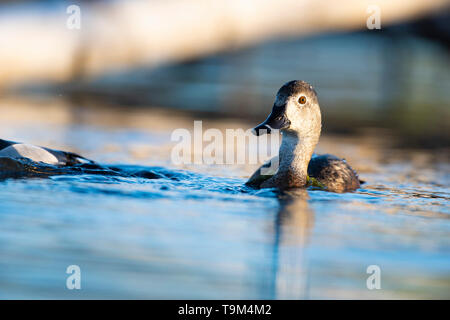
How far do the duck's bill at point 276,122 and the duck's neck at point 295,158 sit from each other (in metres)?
0.24

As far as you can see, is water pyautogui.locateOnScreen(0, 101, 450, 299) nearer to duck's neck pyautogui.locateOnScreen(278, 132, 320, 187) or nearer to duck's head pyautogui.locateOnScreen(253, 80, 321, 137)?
duck's neck pyautogui.locateOnScreen(278, 132, 320, 187)

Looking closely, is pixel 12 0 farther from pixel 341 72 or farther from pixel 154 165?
pixel 341 72

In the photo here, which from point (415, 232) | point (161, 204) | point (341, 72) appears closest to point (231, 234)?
point (161, 204)

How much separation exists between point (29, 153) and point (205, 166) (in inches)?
64.0

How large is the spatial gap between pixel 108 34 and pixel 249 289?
5946mm

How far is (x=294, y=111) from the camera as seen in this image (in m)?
5.93

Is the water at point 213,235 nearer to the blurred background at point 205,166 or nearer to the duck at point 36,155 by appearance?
the blurred background at point 205,166

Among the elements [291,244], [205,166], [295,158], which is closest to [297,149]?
[295,158]

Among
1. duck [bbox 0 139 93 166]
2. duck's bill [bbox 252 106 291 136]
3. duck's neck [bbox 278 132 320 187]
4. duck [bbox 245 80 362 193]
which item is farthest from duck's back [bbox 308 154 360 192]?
duck [bbox 0 139 93 166]

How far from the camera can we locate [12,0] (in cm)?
836

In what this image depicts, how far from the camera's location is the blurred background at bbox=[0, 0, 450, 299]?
366cm

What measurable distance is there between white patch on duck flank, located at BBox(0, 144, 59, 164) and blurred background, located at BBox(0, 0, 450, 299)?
1.63 ft

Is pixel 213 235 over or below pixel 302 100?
below

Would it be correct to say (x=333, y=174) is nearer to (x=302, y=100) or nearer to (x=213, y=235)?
(x=302, y=100)
